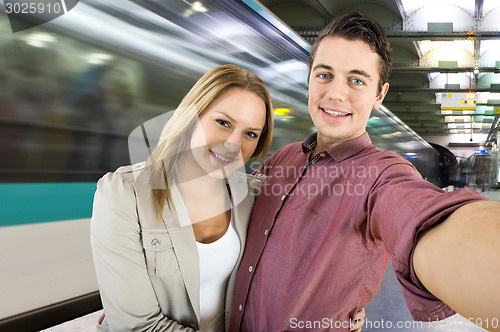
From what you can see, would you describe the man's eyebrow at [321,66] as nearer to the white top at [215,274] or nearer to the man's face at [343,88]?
the man's face at [343,88]

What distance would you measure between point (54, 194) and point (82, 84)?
1.93 ft

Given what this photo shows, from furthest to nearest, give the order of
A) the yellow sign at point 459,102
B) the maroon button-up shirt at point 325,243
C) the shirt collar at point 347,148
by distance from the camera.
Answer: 1. the yellow sign at point 459,102
2. the shirt collar at point 347,148
3. the maroon button-up shirt at point 325,243

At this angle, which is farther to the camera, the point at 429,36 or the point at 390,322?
the point at 429,36

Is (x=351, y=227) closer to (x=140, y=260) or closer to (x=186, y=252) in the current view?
(x=186, y=252)

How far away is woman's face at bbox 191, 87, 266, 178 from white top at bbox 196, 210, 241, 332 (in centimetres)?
26

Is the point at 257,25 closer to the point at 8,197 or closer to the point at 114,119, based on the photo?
the point at 114,119

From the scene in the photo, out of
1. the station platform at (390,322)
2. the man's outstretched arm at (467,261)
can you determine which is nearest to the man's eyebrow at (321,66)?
the man's outstretched arm at (467,261)

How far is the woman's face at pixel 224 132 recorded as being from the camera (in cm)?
142

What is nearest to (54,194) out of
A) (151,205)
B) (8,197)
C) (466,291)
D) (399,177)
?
(8,197)

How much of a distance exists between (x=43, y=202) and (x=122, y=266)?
896mm

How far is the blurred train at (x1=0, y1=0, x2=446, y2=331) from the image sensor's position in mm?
1620

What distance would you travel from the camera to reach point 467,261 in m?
0.64

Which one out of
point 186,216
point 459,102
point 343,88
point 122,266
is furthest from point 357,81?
point 459,102

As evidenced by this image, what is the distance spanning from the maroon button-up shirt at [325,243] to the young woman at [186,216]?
11 centimetres
